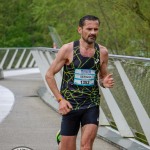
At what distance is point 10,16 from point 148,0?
1818 inches

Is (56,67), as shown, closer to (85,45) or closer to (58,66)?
(58,66)

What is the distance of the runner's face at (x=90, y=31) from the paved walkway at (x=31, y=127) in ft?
11.2

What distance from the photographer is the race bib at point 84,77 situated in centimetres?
670

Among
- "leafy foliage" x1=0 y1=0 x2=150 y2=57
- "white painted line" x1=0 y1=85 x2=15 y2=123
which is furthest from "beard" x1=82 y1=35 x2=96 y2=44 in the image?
"leafy foliage" x1=0 y1=0 x2=150 y2=57

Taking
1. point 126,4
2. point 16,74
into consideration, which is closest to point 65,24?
point 16,74

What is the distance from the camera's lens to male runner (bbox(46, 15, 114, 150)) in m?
6.72

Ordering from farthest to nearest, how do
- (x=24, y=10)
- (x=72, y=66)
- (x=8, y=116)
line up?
1. (x=24, y=10)
2. (x=8, y=116)
3. (x=72, y=66)

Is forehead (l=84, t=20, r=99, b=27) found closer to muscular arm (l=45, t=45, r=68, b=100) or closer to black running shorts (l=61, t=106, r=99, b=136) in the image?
muscular arm (l=45, t=45, r=68, b=100)

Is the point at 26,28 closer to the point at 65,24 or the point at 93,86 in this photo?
the point at 65,24

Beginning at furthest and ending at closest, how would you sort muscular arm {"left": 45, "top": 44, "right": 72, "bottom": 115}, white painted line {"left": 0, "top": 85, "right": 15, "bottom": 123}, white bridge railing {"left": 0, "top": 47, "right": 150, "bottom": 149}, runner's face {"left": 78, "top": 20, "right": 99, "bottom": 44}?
white painted line {"left": 0, "top": 85, "right": 15, "bottom": 123} → white bridge railing {"left": 0, "top": 47, "right": 150, "bottom": 149} → muscular arm {"left": 45, "top": 44, "right": 72, "bottom": 115} → runner's face {"left": 78, "top": 20, "right": 99, "bottom": 44}

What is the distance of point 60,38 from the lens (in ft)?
97.7

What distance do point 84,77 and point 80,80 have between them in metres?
0.07

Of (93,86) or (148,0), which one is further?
(148,0)

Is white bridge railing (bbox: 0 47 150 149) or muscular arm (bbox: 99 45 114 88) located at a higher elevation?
muscular arm (bbox: 99 45 114 88)
